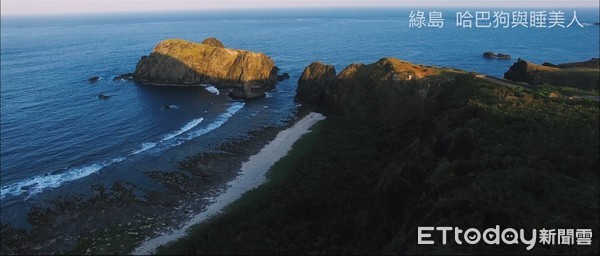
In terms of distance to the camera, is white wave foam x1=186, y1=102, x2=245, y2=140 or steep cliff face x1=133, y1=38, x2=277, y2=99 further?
steep cliff face x1=133, y1=38, x2=277, y2=99

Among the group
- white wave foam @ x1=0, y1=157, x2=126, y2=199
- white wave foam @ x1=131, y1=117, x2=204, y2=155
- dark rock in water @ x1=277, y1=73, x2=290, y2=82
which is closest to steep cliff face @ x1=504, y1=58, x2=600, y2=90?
dark rock in water @ x1=277, y1=73, x2=290, y2=82

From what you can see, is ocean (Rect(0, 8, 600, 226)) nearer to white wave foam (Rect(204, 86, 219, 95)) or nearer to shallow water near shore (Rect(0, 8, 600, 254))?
shallow water near shore (Rect(0, 8, 600, 254))

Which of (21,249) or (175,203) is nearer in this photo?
(21,249)

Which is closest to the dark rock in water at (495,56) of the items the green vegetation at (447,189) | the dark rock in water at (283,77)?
the dark rock in water at (283,77)

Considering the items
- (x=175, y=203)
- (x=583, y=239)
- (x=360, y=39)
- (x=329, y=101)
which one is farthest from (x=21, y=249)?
(x=360, y=39)

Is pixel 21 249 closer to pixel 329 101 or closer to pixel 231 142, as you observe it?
pixel 231 142

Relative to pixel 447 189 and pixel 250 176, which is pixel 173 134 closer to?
pixel 250 176

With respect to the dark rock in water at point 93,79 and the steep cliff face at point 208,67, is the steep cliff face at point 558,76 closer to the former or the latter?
the steep cliff face at point 208,67
